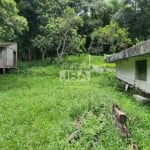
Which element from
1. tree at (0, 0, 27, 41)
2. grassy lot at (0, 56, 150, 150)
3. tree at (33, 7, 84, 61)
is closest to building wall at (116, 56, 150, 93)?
grassy lot at (0, 56, 150, 150)

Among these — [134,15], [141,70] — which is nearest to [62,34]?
[134,15]

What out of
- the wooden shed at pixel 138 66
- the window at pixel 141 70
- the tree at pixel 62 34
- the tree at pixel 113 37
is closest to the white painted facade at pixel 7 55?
the tree at pixel 62 34

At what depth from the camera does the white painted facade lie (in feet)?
79.3

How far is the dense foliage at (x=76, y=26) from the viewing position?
2862cm

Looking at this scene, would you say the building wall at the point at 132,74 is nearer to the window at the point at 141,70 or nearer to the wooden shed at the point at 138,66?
the wooden shed at the point at 138,66

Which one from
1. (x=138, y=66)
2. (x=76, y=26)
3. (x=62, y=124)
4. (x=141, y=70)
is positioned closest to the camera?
(x=62, y=124)

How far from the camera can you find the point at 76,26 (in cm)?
2942

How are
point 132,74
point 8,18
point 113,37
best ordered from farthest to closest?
point 113,37
point 8,18
point 132,74

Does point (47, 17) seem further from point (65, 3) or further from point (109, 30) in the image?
point (109, 30)

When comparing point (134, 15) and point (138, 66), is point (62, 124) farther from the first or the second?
point (134, 15)

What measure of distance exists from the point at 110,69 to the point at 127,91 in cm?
1099

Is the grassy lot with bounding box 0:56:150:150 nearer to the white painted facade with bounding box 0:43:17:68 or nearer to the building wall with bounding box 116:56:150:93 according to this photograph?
the building wall with bounding box 116:56:150:93

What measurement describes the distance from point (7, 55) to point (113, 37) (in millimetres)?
11887

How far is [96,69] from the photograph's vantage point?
83.8 ft
